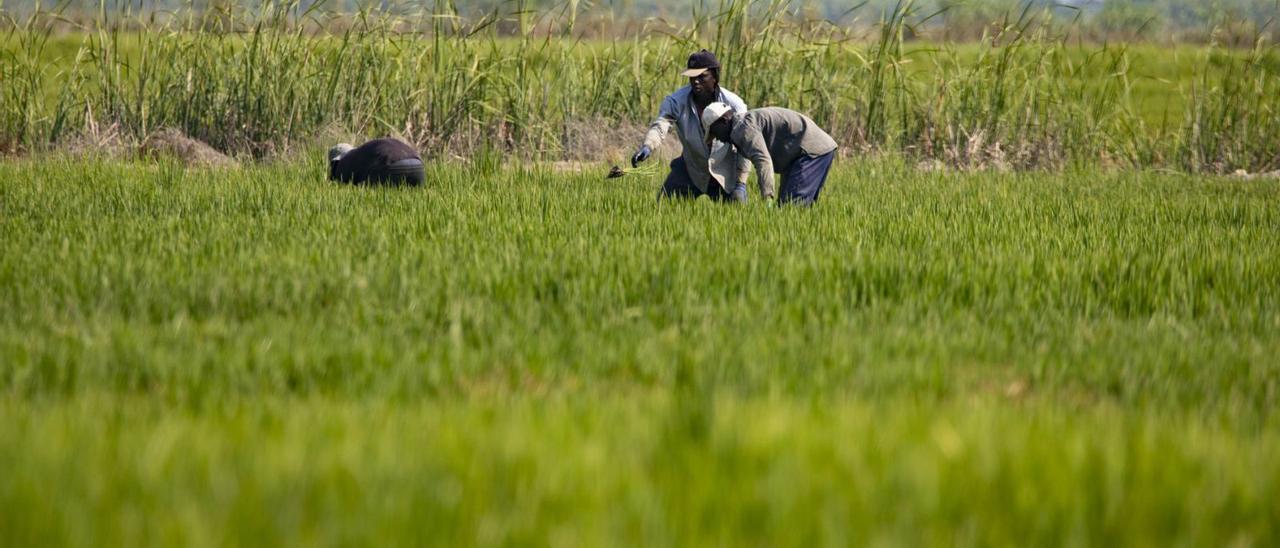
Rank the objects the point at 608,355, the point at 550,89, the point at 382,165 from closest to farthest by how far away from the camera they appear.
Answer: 1. the point at 608,355
2. the point at 382,165
3. the point at 550,89

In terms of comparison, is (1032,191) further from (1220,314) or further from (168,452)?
(168,452)

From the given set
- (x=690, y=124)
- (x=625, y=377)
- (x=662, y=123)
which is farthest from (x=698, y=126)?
(x=625, y=377)

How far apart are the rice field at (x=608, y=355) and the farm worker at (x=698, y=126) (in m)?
0.49

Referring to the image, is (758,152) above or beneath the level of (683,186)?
above

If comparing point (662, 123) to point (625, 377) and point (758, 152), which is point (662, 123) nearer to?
point (758, 152)

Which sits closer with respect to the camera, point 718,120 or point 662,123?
point 718,120

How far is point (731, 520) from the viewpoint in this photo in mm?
1946

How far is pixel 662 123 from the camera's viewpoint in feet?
23.6

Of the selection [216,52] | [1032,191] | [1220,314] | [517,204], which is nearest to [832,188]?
[1032,191]

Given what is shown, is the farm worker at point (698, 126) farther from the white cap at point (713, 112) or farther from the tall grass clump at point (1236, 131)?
the tall grass clump at point (1236, 131)

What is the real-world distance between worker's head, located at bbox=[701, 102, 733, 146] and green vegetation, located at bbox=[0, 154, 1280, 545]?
769 millimetres

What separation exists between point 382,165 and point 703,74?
2.05 m

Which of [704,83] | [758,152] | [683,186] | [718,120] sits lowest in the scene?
[683,186]

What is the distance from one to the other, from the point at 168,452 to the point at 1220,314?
332 cm
